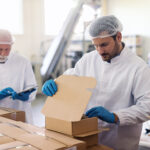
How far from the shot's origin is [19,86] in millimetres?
2150

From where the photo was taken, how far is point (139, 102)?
4.66 ft

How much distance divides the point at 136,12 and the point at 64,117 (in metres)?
6.02

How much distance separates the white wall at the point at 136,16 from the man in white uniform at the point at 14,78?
4.94m

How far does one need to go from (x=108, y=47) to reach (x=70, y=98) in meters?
0.47

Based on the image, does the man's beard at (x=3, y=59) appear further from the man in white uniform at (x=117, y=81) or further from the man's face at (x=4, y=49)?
the man in white uniform at (x=117, y=81)

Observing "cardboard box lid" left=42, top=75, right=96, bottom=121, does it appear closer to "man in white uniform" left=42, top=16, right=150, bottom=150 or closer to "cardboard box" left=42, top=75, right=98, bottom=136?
"cardboard box" left=42, top=75, right=98, bottom=136

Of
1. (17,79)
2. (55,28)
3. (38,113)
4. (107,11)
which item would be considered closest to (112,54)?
(17,79)

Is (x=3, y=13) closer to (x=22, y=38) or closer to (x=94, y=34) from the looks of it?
(x=22, y=38)

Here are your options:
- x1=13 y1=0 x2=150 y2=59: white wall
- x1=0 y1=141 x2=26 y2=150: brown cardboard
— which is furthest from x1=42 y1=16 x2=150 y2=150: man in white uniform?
x1=13 y1=0 x2=150 y2=59: white wall

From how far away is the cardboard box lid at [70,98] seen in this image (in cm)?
112

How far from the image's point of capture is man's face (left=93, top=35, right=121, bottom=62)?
150 centimetres

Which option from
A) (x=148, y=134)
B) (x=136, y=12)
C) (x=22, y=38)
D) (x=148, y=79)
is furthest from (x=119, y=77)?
(x=136, y=12)

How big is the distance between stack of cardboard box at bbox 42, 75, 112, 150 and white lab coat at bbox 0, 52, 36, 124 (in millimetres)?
911

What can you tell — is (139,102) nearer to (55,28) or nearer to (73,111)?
(73,111)
